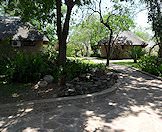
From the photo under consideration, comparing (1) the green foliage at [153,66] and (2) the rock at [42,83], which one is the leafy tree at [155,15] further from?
(2) the rock at [42,83]

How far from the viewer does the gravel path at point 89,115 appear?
728 cm

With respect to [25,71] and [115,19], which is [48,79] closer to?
[25,71]

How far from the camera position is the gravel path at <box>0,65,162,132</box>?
728 cm

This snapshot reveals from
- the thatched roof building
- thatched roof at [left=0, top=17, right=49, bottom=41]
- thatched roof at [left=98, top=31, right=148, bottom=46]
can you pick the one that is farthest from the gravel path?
thatched roof at [left=98, top=31, right=148, bottom=46]

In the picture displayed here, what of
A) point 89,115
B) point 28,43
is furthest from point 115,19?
point 89,115

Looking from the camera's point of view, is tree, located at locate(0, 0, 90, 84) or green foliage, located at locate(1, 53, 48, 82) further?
tree, located at locate(0, 0, 90, 84)

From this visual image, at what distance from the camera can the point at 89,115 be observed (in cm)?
834

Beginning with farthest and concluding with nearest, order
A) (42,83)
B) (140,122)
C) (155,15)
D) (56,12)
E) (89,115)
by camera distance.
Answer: (155,15)
(56,12)
(42,83)
(89,115)
(140,122)

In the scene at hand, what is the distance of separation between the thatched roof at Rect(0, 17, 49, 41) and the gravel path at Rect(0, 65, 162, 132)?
650 inches

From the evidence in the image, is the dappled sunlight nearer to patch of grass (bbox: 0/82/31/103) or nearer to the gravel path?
the gravel path

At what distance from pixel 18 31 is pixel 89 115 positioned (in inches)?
774

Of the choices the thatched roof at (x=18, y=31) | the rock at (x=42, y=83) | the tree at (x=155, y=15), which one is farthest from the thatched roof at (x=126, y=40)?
the rock at (x=42, y=83)

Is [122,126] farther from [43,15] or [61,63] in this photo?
[43,15]

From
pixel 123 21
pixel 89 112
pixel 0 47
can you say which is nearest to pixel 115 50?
pixel 123 21
